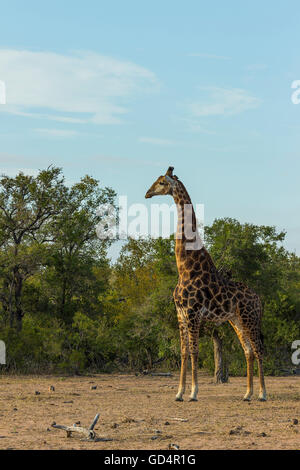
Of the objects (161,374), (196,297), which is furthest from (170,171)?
(161,374)

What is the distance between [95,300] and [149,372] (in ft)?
10.6

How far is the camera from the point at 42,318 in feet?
75.2

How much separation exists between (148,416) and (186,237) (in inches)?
179

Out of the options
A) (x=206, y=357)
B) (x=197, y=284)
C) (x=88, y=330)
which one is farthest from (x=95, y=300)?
(x=197, y=284)

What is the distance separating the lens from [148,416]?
36.8ft

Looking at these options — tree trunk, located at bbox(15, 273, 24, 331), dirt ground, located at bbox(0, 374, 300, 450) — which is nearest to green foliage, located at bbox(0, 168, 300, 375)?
tree trunk, located at bbox(15, 273, 24, 331)

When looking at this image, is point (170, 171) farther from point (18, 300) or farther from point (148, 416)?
point (18, 300)

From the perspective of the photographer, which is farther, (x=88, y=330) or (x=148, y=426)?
(x=88, y=330)

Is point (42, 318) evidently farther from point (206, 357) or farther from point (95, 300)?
point (206, 357)

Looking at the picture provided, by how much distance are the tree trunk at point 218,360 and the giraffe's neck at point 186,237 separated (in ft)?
15.8

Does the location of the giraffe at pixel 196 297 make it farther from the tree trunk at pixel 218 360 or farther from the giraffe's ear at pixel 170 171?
the tree trunk at pixel 218 360

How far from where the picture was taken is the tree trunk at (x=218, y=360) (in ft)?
61.7

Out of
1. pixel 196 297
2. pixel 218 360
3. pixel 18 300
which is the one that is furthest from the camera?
pixel 18 300
